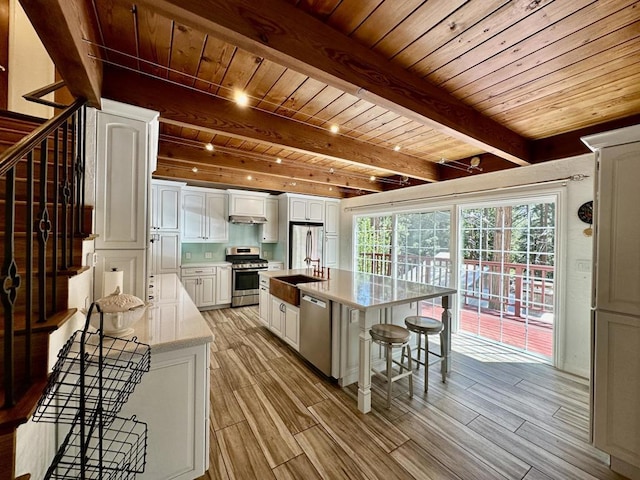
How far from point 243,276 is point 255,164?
2.34 meters

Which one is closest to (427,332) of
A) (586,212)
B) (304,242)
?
(586,212)

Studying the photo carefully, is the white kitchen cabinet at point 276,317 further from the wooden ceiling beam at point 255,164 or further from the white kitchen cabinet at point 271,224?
the white kitchen cabinet at point 271,224

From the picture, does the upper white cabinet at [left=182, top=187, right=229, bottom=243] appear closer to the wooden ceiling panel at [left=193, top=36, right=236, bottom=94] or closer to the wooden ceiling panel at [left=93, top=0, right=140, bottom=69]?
the wooden ceiling panel at [left=193, top=36, right=236, bottom=94]

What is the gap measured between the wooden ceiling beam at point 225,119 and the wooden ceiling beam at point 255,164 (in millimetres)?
1154

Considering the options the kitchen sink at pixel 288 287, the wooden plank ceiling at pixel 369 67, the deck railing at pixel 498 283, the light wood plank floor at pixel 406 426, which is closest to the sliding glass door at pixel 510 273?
the deck railing at pixel 498 283

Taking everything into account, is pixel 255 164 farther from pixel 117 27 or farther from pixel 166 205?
pixel 117 27

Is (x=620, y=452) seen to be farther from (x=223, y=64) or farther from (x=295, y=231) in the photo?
(x=295, y=231)

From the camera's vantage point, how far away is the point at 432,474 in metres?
1.62

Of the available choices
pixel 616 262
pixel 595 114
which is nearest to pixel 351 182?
pixel 595 114

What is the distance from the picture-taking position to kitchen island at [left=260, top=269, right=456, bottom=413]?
2.19 m

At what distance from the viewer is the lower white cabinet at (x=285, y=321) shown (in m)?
3.14

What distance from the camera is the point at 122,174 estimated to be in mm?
1927

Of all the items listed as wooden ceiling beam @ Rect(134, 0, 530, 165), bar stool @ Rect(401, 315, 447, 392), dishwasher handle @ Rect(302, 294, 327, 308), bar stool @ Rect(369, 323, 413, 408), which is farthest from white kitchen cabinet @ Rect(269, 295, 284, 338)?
wooden ceiling beam @ Rect(134, 0, 530, 165)

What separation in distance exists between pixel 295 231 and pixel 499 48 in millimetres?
4464
